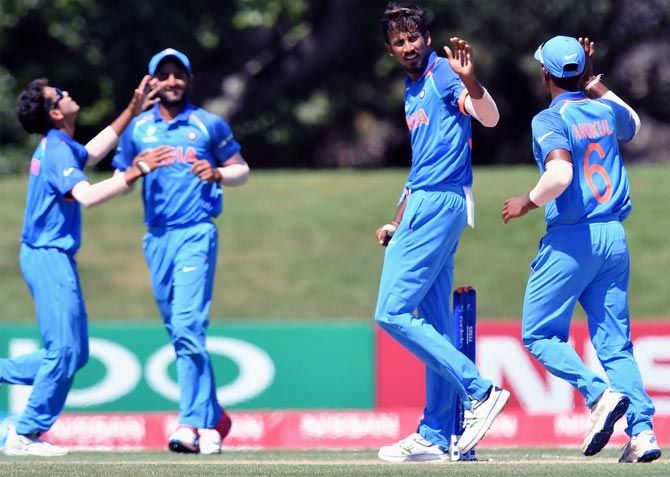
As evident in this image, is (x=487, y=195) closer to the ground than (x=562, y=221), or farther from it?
closer to the ground

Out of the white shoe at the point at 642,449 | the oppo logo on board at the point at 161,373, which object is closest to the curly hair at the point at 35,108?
the white shoe at the point at 642,449

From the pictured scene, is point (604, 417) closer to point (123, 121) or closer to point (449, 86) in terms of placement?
point (449, 86)

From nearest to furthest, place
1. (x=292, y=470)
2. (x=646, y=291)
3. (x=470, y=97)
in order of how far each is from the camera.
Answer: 1. (x=292, y=470)
2. (x=470, y=97)
3. (x=646, y=291)

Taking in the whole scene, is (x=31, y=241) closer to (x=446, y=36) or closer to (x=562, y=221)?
(x=562, y=221)

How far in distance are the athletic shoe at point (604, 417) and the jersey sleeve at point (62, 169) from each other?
9.53ft

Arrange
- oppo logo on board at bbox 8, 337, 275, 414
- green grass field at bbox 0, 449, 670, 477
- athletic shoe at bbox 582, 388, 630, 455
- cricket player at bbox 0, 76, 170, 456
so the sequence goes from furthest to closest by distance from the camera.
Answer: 1. oppo logo on board at bbox 8, 337, 275, 414
2. cricket player at bbox 0, 76, 170, 456
3. athletic shoe at bbox 582, 388, 630, 455
4. green grass field at bbox 0, 449, 670, 477

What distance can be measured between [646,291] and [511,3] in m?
8.74

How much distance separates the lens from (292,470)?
21.1 feet

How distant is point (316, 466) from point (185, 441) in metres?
1.56

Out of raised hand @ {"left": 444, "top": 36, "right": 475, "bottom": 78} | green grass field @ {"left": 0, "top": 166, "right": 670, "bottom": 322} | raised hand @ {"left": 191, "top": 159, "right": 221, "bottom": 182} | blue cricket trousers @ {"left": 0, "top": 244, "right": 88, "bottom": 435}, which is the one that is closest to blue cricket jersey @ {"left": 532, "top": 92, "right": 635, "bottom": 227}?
raised hand @ {"left": 444, "top": 36, "right": 475, "bottom": 78}

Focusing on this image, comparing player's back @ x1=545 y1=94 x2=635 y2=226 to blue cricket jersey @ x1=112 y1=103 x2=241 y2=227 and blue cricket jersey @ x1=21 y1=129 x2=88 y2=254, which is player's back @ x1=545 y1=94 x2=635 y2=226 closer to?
blue cricket jersey @ x1=112 y1=103 x2=241 y2=227

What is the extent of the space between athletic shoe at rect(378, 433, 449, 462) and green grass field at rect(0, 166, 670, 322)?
7.61 meters

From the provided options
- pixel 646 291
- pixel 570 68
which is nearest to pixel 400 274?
pixel 570 68

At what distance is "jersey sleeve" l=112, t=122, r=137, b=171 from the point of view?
846 cm
